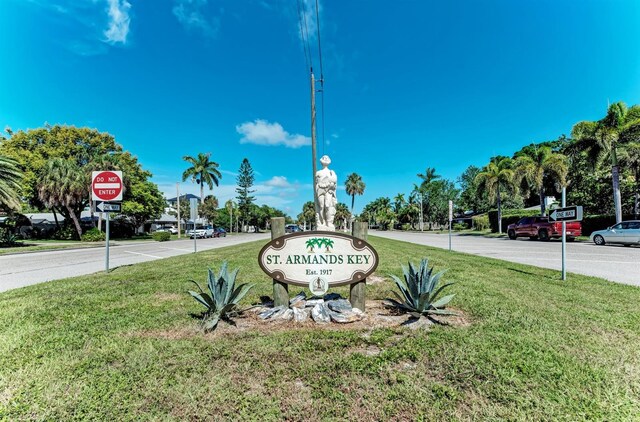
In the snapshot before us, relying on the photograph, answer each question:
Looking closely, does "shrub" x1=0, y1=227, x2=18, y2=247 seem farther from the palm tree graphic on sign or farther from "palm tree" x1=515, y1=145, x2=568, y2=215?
"palm tree" x1=515, y1=145, x2=568, y2=215

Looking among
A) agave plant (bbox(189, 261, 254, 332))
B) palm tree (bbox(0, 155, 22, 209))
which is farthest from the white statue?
palm tree (bbox(0, 155, 22, 209))

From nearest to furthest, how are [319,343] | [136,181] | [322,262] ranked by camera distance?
[319,343] < [322,262] < [136,181]

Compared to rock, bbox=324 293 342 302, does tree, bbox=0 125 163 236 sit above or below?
above

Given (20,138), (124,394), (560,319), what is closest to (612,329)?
(560,319)

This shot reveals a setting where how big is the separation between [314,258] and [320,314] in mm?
780

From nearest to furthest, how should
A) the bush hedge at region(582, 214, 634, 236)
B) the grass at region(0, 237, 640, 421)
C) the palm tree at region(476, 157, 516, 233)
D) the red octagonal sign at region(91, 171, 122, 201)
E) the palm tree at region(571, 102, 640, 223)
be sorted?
the grass at region(0, 237, 640, 421)
the red octagonal sign at region(91, 171, 122, 201)
the palm tree at region(571, 102, 640, 223)
the bush hedge at region(582, 214, 634, 236)
the palm tree at region(476, 157, 516, 233)

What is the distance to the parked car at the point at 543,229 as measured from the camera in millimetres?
19708

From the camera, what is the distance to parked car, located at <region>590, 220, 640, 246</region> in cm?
1557

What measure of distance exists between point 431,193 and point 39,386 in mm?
68253

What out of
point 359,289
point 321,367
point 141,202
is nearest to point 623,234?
point 359,289

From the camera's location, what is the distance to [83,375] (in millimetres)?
2818

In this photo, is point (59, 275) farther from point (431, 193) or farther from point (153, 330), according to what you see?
point (431, 193)

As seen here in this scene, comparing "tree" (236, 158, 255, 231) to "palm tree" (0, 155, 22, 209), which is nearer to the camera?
"palm tree" (0, 155, 22, 209)

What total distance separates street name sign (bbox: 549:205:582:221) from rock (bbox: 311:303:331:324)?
560 cm
